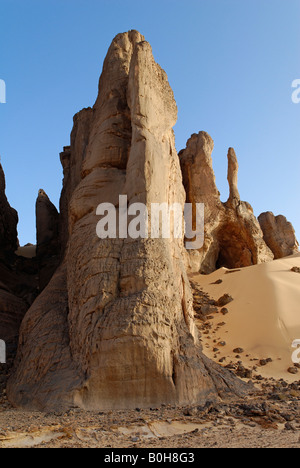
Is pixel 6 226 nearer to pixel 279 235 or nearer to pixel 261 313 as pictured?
pixel 261 313

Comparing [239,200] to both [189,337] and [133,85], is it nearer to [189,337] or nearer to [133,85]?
[133,85]

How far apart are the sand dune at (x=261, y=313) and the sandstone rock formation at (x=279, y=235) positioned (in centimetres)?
707

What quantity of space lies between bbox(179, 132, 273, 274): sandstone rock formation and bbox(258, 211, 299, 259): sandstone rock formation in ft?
11.3

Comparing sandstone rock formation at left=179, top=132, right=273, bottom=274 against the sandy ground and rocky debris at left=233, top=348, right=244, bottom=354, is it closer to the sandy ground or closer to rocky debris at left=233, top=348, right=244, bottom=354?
the sandy ground

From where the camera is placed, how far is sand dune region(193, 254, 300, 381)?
12.3 metres

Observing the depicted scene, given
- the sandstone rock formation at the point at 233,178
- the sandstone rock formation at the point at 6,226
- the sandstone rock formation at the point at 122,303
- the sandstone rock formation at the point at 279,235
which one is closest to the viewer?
the sandstone rock formation at the point at 122,303

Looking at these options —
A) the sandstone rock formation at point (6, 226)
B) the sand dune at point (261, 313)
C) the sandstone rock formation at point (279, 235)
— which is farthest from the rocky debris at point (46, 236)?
the sandstone rock formation at point (279, 235)

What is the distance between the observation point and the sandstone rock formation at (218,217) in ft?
69.1

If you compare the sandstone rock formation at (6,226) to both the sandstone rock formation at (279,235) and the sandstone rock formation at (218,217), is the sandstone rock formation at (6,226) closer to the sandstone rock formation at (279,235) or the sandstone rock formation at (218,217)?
the sandstone rock formation at (218,217)

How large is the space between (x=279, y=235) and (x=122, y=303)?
20159 millimetres

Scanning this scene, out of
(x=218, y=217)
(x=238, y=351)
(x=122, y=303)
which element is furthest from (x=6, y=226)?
(x=122, y=303)

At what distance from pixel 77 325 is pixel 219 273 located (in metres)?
11.2

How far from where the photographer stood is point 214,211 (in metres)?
21.1

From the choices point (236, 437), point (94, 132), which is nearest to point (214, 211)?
point (94, 132)
